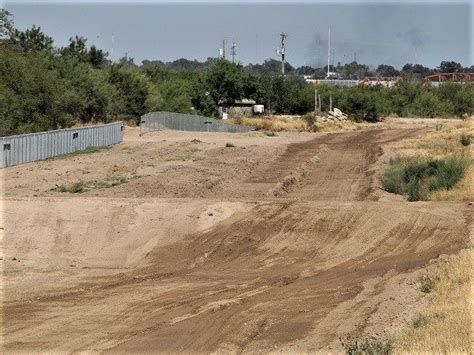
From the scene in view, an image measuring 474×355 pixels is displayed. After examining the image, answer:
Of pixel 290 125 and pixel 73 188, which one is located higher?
pixel 290 125

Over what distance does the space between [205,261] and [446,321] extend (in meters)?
9.68

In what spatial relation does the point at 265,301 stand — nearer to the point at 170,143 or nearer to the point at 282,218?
the point at 282,218

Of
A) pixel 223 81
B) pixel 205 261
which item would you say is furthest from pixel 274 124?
pixel 205 261

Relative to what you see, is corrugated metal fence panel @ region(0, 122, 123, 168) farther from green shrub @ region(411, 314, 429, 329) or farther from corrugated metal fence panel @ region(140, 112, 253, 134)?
green shrub @ region(411, 314, 429, 329)

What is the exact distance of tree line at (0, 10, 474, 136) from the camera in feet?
184

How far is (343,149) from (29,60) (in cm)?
2007

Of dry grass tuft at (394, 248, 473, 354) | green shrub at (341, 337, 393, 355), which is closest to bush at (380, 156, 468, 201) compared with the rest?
dry grass tuft at (394, 248, 473, 354)

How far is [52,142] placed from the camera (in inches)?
1847

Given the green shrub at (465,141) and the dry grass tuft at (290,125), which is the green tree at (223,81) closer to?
the dry grass tuft at (290,125)

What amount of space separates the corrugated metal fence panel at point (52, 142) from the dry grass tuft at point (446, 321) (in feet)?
87.6

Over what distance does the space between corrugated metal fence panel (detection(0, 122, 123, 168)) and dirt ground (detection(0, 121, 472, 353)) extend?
1.64m

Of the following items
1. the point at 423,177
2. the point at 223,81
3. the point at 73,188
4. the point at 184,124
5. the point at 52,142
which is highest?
the point at 223,81

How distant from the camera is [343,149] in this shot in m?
63.0

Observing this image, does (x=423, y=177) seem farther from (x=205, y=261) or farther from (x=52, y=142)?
(x=52, y=142)
